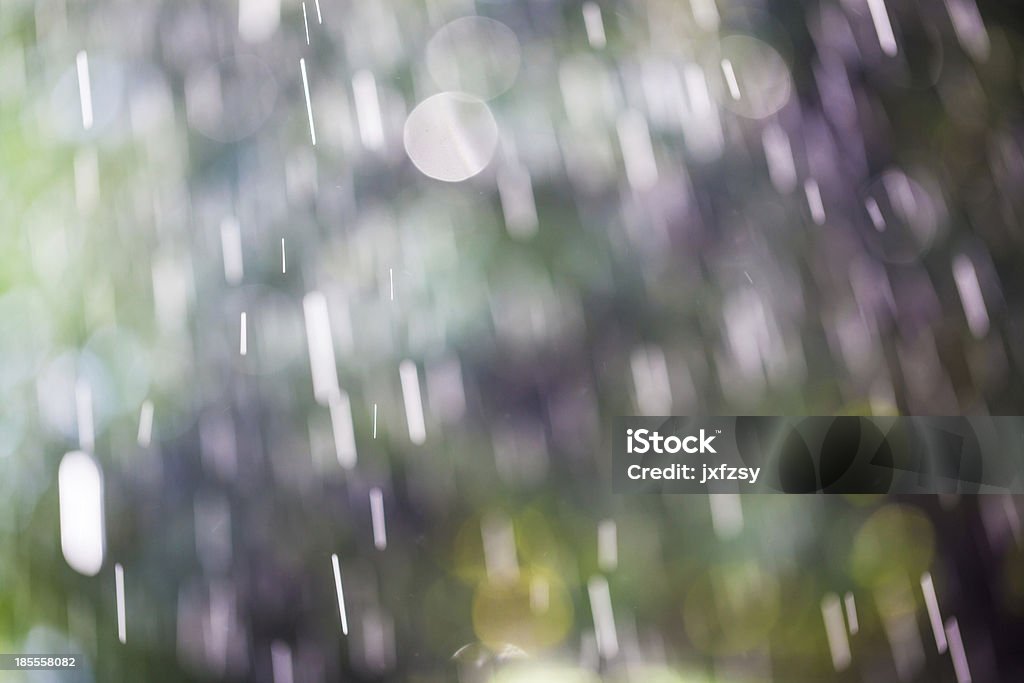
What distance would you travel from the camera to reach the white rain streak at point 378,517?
105 cm

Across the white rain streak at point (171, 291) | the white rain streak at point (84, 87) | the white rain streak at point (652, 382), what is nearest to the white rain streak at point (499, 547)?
the white rain streak at point (652, 382)

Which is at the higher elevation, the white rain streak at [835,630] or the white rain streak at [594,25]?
the white rain streak at [594,25]

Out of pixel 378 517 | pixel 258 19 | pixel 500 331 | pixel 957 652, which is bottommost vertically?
pixel 957 652

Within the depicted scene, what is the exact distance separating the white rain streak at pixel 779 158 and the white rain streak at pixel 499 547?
0.54 metres

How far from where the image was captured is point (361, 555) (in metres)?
1.06

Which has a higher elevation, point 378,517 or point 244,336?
point 244,336

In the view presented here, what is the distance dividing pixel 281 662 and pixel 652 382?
0.58 meters

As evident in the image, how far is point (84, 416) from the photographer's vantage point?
1.08 meters

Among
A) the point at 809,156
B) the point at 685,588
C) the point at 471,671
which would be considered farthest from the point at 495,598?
the point at 809,156

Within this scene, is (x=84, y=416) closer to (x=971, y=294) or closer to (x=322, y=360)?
(x=322, y=360)

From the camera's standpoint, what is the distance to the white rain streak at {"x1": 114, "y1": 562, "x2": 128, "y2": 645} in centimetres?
106

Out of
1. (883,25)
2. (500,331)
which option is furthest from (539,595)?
(883,25)

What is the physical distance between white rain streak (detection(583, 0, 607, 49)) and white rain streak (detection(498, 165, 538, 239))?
0.19 m

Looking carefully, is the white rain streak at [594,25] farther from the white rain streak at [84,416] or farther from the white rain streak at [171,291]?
the white rain streak at [84,416]
